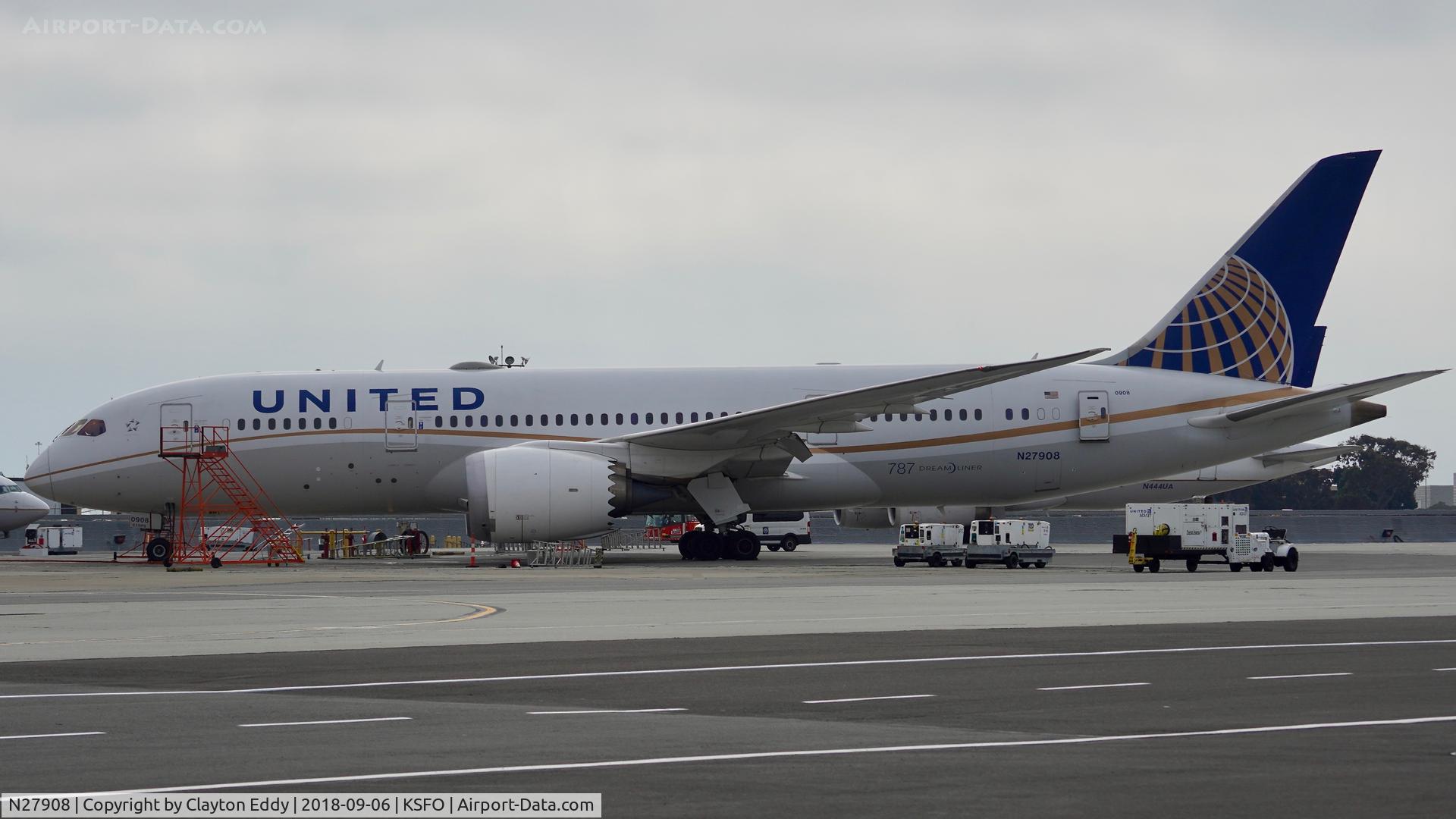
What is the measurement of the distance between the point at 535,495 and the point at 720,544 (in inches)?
198

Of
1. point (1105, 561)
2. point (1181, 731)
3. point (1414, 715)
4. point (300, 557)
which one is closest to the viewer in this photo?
point (1181, 731)

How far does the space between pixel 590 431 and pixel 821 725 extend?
26889 millimetres

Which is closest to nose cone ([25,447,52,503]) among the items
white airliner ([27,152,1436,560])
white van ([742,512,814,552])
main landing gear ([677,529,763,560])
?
white airliner ([27,152,1436,560])

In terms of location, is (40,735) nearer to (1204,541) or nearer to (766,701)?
(766,701)

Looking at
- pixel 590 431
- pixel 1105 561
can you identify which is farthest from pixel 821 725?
pixel 1105 561

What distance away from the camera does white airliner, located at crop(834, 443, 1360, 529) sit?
151 ft

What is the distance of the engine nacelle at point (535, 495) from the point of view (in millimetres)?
31906

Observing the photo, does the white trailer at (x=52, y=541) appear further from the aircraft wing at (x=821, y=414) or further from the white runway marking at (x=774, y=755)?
the white runway marking at (x=774, y=755)

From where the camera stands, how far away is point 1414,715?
9133 mm

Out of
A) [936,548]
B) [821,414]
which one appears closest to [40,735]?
[821,414]

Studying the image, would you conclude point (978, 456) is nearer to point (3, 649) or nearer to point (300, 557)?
point (300, 557)

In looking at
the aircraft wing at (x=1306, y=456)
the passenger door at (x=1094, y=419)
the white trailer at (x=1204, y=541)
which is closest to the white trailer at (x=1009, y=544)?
the passenger door at (x=1094, y=419)

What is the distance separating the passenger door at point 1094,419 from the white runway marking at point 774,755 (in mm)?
26738

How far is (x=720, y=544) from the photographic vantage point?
115ft
